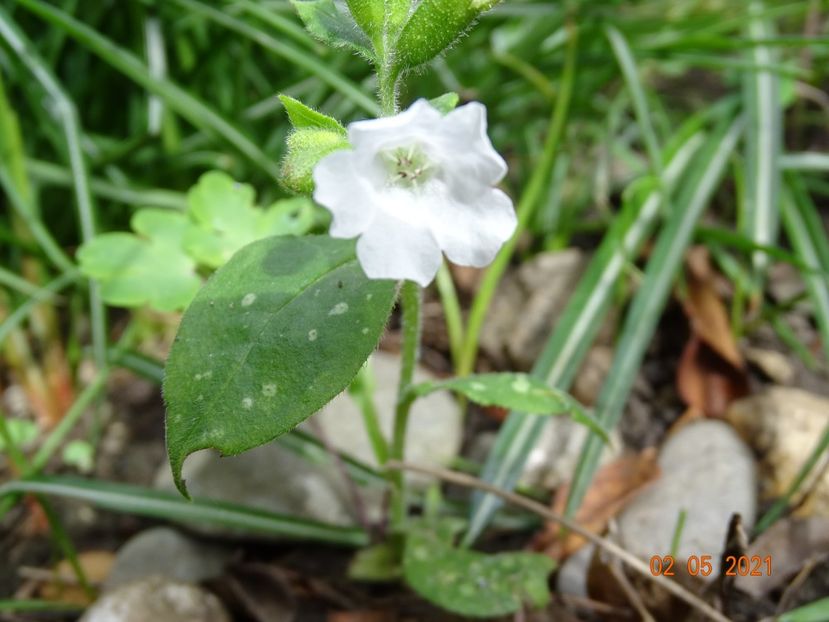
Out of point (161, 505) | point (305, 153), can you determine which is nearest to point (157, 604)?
point (161, 505)

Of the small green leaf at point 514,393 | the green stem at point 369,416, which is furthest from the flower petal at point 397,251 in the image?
the green stem at point 369,416

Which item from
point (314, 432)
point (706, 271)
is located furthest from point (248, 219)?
point (706, 271)

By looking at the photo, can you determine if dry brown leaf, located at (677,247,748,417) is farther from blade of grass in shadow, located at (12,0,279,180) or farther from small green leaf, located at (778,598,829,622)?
blade of grass in shadow, located at (12,0,279,180)

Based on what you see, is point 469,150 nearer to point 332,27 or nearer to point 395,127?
point 395,127

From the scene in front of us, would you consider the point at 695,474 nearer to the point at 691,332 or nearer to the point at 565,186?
the point at 691,332

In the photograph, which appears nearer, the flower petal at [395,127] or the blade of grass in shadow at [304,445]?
the flower petal at [395,127]

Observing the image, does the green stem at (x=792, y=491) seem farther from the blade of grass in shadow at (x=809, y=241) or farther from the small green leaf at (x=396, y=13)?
the small green leaf at (x=396, y=13)

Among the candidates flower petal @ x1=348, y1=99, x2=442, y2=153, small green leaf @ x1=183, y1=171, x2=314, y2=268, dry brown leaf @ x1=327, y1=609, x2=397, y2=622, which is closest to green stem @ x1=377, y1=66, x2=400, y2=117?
flower petal @ x1=348, y1=99, x2=442, y2=153
